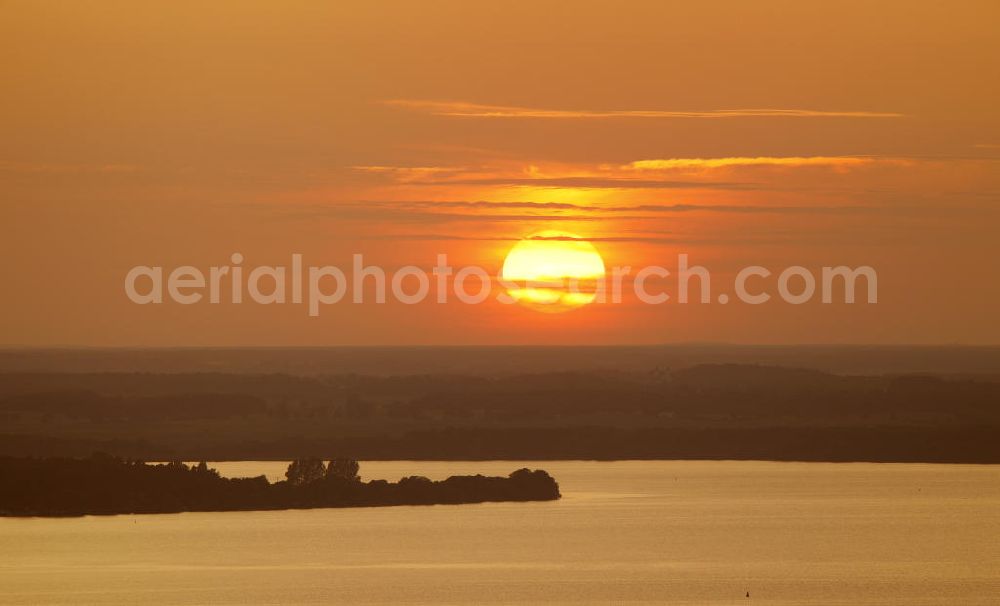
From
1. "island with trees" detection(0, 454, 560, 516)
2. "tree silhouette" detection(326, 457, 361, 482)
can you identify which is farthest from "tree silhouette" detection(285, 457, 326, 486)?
"tree silhouette" detection(326, 457, 361, 482)

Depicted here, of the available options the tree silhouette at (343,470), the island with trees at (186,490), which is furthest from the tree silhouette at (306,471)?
the tree silhouette at (343,470)

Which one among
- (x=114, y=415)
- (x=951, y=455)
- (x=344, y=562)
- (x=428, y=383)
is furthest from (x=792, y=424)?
(x=344, y=562)

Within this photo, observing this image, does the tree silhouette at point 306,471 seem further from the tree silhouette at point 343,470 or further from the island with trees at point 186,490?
the tree silhouette at point 343,470

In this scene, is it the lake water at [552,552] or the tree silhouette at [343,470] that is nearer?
the lake water at [552,552]

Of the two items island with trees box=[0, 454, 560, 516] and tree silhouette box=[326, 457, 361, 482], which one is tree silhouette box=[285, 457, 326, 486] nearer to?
island with trees box=[0, 454, 560, 516]

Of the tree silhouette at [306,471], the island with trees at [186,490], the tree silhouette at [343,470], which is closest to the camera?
the island with trees at [186,490]

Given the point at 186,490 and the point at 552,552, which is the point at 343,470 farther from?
the point at 552,552

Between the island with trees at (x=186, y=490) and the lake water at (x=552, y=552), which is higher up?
the island with trees at (x=186, y=490)
